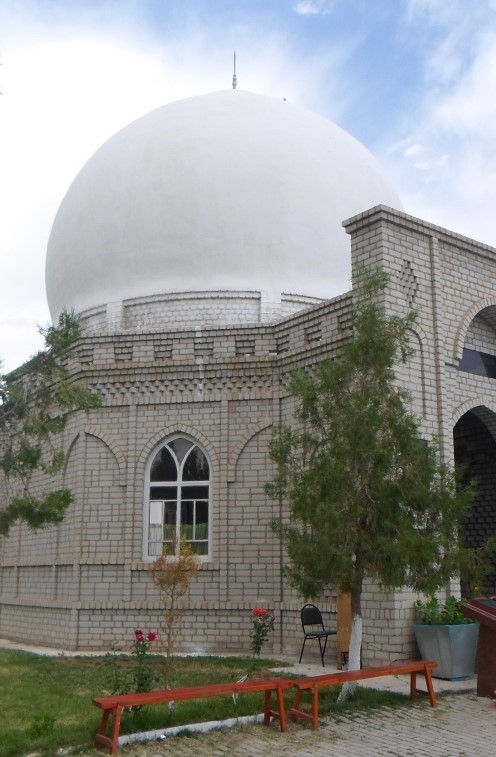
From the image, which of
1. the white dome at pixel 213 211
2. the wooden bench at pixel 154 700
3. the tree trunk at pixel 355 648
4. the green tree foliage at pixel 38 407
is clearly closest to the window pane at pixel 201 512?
the white dome at pixel 213 211

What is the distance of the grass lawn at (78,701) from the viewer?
6.86 metres

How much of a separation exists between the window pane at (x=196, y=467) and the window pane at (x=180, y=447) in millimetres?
108

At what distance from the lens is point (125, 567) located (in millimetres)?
13703

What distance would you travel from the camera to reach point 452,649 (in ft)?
33.6

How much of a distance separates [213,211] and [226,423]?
4622 mm

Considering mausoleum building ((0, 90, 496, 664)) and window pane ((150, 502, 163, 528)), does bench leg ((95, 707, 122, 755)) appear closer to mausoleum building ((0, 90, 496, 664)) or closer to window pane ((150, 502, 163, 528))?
mausoleum building ((0, 90, 496, 664))

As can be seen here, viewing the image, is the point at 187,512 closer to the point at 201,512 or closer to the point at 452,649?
the point at 201,512

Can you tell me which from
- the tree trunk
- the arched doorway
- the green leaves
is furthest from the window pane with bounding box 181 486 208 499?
the tree trunk

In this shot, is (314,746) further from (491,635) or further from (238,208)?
(238,208)

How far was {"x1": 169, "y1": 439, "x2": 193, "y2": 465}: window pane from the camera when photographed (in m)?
14.3

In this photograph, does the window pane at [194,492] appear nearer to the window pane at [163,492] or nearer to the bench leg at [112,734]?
the window pane at [163,492]

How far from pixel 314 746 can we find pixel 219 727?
0.94 metres

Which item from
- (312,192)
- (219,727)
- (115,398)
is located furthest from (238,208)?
(219,727)

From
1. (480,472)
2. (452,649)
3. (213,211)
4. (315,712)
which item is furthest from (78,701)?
(213,211)
